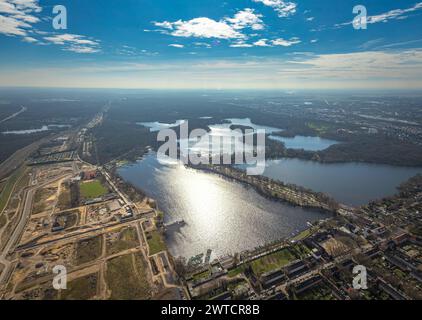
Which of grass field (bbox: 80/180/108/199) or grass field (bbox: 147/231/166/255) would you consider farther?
grass field (bbox: 80/180/108/199)

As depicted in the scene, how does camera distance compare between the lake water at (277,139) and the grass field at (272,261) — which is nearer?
the grass field at (272,261)

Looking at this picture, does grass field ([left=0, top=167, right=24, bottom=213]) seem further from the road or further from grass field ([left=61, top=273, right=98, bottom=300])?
grass field ([left=61, top=273, right=98, bottom=300])

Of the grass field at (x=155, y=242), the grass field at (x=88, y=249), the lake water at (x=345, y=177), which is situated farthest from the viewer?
the lake water at (x=345, y=177)

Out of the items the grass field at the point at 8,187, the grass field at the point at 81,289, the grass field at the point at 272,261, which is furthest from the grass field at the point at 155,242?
the grass field at the point at 8,187

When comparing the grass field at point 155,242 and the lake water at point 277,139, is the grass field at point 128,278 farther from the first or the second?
the lake water at point 277,139

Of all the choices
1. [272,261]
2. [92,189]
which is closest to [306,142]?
[272,261]

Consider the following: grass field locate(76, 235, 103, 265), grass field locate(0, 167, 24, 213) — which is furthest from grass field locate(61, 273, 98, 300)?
grass field locate(0, 167, 24, 213)
